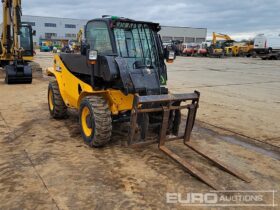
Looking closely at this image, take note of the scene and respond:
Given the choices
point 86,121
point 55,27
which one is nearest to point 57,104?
point 86,121

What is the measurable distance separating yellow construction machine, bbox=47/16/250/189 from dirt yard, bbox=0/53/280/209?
0.25 metres

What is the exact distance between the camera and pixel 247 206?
3.71 meters

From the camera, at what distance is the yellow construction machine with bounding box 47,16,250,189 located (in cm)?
486

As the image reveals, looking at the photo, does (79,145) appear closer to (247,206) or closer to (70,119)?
(70,119)

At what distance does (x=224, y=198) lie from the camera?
12.6ft

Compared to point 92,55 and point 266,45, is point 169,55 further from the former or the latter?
point 266,45

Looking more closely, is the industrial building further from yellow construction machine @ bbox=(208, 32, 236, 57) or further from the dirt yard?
the dirt yard

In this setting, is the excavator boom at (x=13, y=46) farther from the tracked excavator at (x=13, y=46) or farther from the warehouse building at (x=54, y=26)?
the warehouse building at (x=54, y=26)

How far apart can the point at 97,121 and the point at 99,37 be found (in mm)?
1589

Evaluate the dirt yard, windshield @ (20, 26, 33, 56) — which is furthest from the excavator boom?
the dirt yard

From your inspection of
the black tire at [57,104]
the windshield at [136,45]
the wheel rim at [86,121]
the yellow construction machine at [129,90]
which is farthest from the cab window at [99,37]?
the black tire at [57,104]

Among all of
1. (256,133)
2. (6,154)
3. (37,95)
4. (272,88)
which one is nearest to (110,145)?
(6,154)

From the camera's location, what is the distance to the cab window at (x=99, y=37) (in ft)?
18.2

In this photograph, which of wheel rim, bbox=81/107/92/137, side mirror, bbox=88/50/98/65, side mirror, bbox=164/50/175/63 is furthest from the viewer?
side mirror, bbox=164/50/175/63
